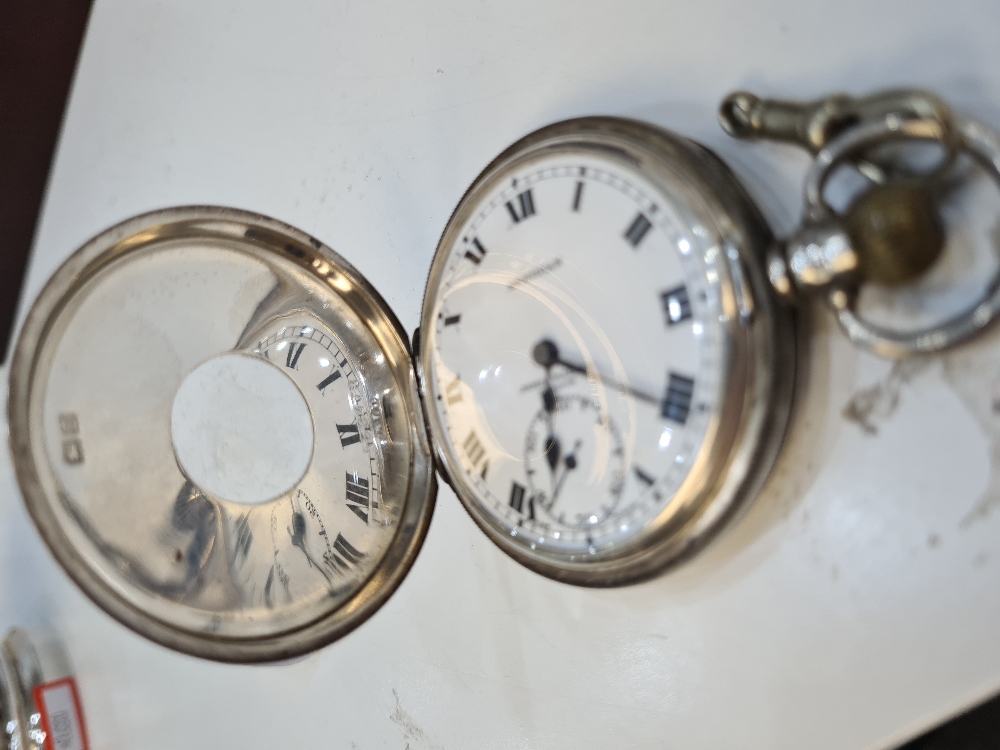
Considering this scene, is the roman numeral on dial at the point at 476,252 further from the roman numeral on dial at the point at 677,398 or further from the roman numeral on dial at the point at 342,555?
the roman numeral on dial at the point at 342,555

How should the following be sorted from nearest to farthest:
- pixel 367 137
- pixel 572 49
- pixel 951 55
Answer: pixel 951 55, pixel 572 49, pixel 367 137

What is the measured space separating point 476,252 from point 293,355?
261 mm

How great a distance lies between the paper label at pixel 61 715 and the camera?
88 cm

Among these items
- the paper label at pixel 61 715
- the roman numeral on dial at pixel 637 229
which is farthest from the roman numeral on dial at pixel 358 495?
the paper label at pixel 61 715

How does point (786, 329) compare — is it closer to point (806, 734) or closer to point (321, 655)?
point (806, 734)

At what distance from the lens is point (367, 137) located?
2.16ft

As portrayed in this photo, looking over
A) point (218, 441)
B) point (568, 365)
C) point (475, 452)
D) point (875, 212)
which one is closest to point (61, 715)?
point (218, 441)

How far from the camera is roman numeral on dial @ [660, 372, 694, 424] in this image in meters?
0.42

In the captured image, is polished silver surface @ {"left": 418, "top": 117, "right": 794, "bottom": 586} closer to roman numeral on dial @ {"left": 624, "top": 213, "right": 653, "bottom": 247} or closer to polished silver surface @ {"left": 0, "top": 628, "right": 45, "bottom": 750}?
roman numeral on dial @ {"left": 624, "top": 213, "right": 653, "bottom": 247}

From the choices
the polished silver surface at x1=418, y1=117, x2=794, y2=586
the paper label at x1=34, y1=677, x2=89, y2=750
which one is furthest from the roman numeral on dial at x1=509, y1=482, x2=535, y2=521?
the paper label at x1=34, y1=677, x2=89, y2=750

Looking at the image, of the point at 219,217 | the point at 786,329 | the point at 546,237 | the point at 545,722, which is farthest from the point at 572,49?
the point at 545,722

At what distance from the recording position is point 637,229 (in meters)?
0.44

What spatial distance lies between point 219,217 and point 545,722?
59 centimetres

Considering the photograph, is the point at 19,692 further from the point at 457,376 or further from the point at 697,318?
the point at 697,318
